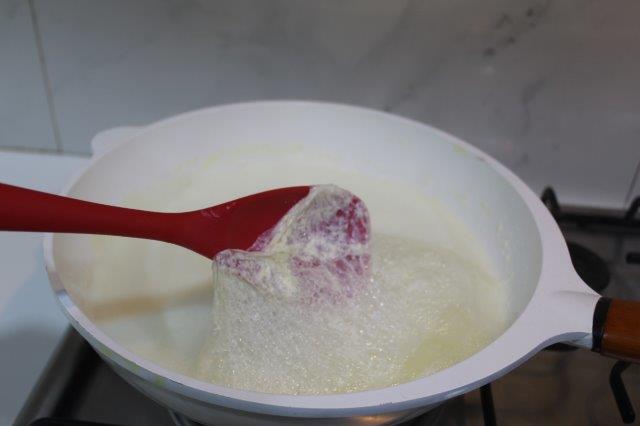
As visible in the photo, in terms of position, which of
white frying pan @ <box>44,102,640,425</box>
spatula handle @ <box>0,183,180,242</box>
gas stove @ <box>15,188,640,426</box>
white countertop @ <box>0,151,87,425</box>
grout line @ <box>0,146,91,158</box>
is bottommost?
gas stove @ <box>15,188,640,426</box>

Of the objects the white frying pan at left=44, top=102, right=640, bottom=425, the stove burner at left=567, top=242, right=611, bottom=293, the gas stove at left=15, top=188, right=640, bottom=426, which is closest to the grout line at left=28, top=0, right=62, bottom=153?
the white frying pan at left=44, top=102, right=640, bottom=425

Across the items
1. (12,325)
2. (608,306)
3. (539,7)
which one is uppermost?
(539,7)

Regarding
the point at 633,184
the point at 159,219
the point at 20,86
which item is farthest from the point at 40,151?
the point at 633,184

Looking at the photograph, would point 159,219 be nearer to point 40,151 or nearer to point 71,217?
point 71,217

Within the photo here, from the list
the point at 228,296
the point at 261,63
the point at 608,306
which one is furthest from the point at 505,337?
the point at 261,63

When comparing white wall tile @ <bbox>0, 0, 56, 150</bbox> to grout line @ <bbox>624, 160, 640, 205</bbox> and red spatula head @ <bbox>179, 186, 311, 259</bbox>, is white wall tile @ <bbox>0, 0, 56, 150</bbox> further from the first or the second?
grout line @ <bbox>624, 160, 640, 205</bbox>

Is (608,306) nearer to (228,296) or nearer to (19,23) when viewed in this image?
(228,296)
